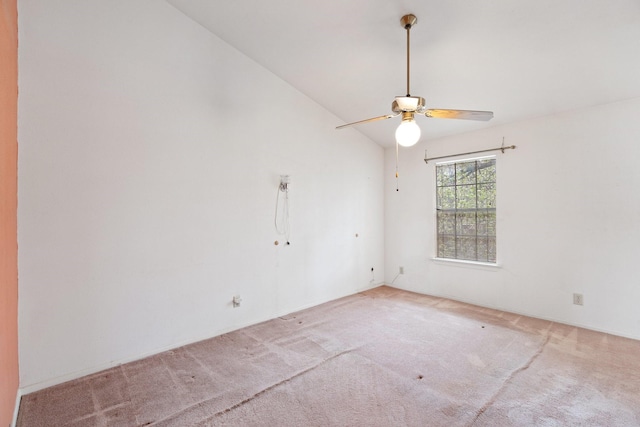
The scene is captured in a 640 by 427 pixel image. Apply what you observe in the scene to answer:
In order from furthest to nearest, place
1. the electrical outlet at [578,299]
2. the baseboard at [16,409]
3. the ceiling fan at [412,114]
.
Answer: the electrical outlet at [578,299] → the ceiling fan at [412,114] → the baseboard at [16,409]

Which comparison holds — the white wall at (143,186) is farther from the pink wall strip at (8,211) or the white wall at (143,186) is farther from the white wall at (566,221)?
the white wall at (566,221)

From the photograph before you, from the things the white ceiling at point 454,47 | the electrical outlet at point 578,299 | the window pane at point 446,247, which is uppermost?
the white ceiling at point 454,47

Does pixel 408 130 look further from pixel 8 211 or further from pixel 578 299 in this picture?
pixel 578 299

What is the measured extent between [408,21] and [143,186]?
2.69m

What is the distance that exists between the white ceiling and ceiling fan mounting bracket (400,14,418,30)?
0.15 feet

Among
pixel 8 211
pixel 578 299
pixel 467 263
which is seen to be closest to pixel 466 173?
pixel 467 263

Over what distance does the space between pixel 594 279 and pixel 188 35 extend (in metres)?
5.00

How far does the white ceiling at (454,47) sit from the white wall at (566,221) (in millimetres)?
288

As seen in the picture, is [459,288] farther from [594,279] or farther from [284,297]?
[284,297]

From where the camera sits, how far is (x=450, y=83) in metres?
3.26

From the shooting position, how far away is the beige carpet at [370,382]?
192 centimetres

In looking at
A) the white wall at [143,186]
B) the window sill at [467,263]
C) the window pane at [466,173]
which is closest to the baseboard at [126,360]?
the white wall at [143,186]

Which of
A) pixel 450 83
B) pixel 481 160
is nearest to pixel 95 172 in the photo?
pixel 450 83

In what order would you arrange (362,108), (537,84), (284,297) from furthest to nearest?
(362,108) → (284,297) → (537,84)
